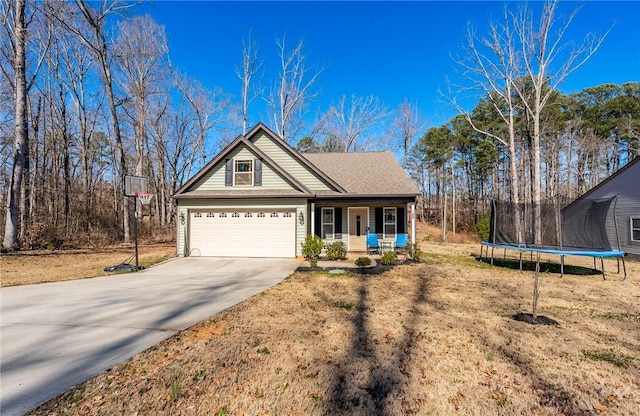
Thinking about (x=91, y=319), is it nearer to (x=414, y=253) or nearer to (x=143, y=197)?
(x=143, y=197)

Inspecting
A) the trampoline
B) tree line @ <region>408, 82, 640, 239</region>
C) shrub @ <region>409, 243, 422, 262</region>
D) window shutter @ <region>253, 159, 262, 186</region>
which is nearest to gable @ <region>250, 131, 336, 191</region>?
window shutter @ <region>253, 159, 262, 186</region>

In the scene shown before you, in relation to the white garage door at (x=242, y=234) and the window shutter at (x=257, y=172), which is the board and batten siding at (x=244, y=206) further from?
the window shutter at (x=257, y=172)

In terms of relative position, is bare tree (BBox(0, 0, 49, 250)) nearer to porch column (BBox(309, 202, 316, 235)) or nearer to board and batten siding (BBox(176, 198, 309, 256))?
board and batten siding (BBox(176, 198, 309, 256))

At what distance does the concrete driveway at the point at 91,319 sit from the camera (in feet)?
10.1

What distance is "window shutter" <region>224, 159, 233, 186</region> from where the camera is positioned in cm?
1288

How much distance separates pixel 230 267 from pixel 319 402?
8310 mm

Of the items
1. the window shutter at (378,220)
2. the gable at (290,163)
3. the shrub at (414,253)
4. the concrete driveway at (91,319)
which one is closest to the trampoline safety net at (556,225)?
the shrub at (414,253)

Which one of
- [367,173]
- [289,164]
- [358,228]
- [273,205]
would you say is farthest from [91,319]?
[367,173]

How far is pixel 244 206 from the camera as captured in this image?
12.4 metres

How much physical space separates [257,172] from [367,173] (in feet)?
18.4

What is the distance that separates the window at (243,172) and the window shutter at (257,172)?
0.16m

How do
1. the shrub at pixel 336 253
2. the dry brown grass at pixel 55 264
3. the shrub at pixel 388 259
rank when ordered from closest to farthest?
the dry brown grass at pixel 55 264, the shrub at pixel 388 259, the shrub at pixel 336 253

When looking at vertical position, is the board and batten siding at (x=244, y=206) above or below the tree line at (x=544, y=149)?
below

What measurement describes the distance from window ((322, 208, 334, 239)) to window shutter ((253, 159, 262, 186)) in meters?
3.19
